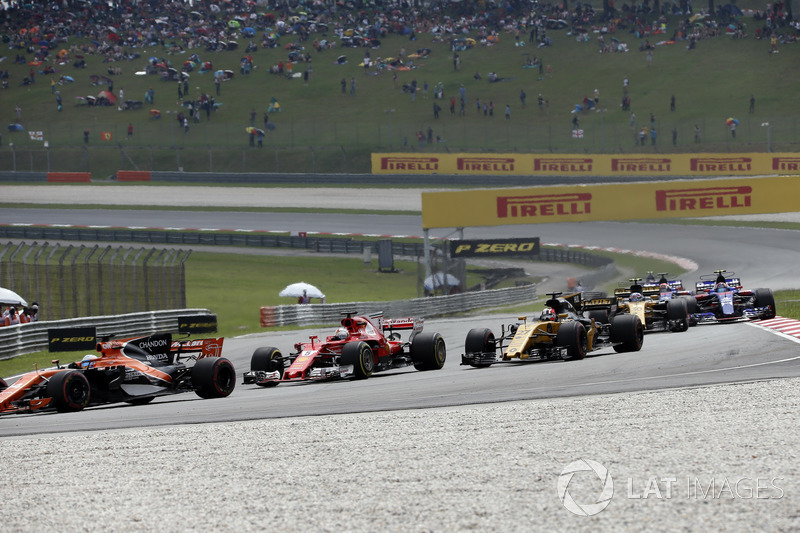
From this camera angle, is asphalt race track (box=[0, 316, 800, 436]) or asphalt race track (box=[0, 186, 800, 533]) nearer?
asphalt race track (box=[0, 186, 800, 533])

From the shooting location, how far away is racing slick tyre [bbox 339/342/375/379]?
15414mm

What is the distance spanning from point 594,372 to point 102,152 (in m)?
52.7

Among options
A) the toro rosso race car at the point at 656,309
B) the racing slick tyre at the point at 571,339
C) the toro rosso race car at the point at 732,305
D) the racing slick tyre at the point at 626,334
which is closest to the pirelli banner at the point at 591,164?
the toro rosso race car at the point at 732,305

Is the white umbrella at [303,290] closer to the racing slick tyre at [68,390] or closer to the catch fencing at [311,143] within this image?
the racing slick tyre at [68,390]

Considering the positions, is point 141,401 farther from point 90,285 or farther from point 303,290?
point 303,290

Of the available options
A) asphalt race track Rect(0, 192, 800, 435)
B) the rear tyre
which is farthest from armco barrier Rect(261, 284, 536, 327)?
the rear tyre

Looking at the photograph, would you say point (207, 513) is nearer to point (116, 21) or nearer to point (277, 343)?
point (277, 343)

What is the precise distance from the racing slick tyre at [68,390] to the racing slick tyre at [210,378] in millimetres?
1514

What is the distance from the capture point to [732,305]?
21.8 meters

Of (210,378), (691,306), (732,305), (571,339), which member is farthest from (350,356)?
(732,305)

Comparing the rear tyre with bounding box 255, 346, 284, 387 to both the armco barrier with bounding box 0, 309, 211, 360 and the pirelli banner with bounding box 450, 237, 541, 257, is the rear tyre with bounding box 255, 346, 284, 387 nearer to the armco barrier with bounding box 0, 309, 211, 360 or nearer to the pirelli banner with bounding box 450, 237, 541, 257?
the armco barrier with bounding box 0, 309, 211, 360

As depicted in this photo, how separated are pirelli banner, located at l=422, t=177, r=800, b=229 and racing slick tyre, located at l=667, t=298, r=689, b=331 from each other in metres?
13.3

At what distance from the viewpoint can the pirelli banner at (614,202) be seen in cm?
3297

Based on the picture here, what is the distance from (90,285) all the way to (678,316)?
14.7 meters
